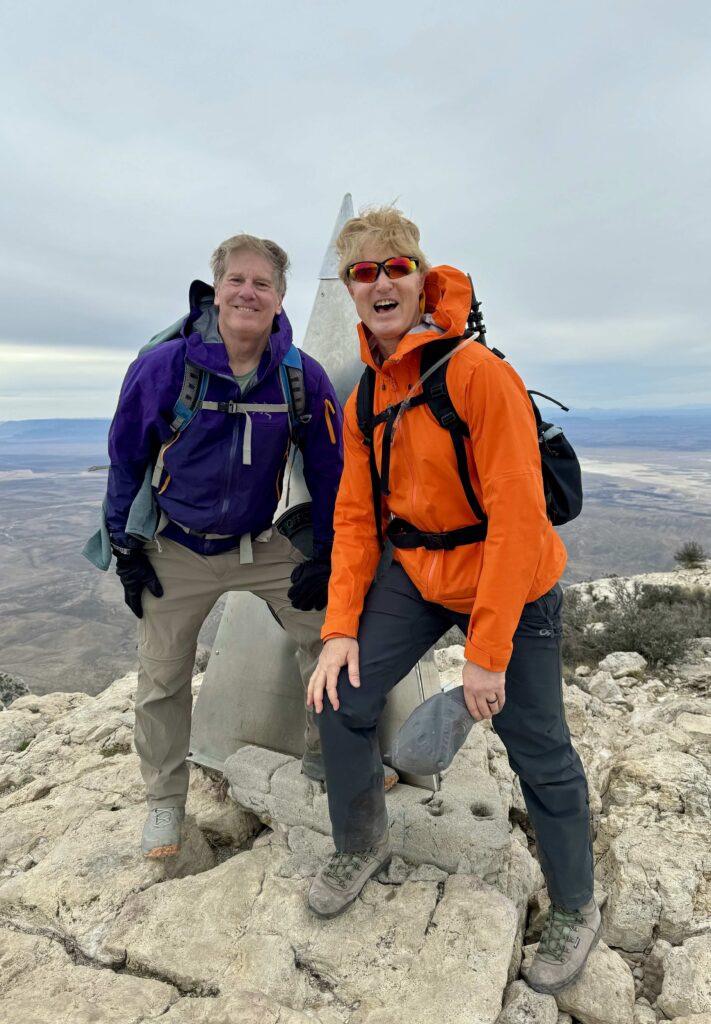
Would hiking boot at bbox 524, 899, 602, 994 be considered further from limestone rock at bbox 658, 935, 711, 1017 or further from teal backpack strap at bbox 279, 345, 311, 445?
teal backpack strap at bbox 279, 345, 311, 445

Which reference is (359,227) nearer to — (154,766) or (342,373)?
(342,373)

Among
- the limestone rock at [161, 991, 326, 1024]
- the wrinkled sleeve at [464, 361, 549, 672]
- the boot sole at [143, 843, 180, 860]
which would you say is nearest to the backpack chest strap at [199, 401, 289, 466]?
the wrinkled sleeve at [464, 361, 549, 672]

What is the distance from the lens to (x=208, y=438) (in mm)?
2678

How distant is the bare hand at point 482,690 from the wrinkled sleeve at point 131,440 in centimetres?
163

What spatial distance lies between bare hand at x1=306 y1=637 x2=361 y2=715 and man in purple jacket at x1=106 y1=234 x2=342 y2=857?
1.96 feet

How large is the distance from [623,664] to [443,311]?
486 centimetres

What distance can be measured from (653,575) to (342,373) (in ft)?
31.3

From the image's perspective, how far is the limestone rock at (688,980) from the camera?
2193mm

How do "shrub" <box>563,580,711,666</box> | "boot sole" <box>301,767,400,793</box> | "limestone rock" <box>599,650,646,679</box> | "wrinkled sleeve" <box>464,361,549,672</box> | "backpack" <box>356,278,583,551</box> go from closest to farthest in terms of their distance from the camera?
"wrinkled sleeve" <box>464,361,549,672</box> → "backpack" <box>356,278,583,551</box> → "boot sole" <box>301,767,400,793</box> → "limestone rock" <box>599,650,646,679</box> → "shrub" <box>563,580,711,666</box>

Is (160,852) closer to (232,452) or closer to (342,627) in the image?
(342,627)

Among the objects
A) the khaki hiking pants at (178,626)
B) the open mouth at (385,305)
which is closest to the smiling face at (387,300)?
the open mouth at (385,305)

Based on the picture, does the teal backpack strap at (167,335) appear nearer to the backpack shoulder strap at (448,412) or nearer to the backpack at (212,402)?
the backpack at (212,402)

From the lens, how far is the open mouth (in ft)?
7.00

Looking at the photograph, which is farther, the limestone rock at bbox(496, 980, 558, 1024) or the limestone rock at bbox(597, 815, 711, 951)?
the limestone rock at bbox(597, 815, 711, 951)
